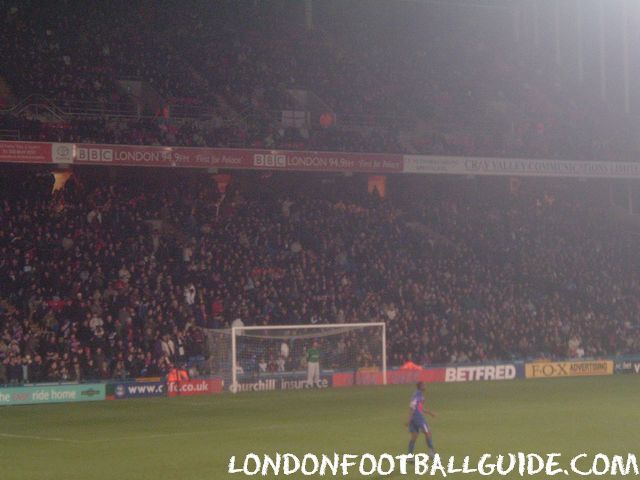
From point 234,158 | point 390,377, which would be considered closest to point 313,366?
point 390,377

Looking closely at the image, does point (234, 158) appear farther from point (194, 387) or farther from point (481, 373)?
point (481, 373)

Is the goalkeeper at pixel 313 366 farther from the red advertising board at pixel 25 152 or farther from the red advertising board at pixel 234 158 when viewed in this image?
the red advertising board at pixel 25 152

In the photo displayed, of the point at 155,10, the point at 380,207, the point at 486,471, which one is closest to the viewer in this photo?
the point at 486,471

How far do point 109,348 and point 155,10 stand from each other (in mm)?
21874

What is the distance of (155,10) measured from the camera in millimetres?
49969

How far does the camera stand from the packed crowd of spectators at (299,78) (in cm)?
4175

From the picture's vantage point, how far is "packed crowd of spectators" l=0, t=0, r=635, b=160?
137 ft

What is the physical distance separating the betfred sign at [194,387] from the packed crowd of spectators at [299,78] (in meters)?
10.4

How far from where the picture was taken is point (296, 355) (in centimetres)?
3594

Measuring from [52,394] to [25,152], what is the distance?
9.75m

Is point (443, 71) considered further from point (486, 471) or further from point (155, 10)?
point (486, 471)

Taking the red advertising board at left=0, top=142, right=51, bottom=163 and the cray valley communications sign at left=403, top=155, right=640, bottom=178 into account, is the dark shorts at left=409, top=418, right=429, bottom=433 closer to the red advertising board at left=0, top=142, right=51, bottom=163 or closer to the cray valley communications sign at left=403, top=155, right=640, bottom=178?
the red advertising board at left=0, top=142, right=51, bottom=163

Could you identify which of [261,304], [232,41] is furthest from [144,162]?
[232,41]

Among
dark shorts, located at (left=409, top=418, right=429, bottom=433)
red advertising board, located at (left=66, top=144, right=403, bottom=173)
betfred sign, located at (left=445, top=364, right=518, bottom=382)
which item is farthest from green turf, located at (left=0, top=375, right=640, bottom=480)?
red advertising board, located at (left=66, top=144, right=403, bottom=173)
